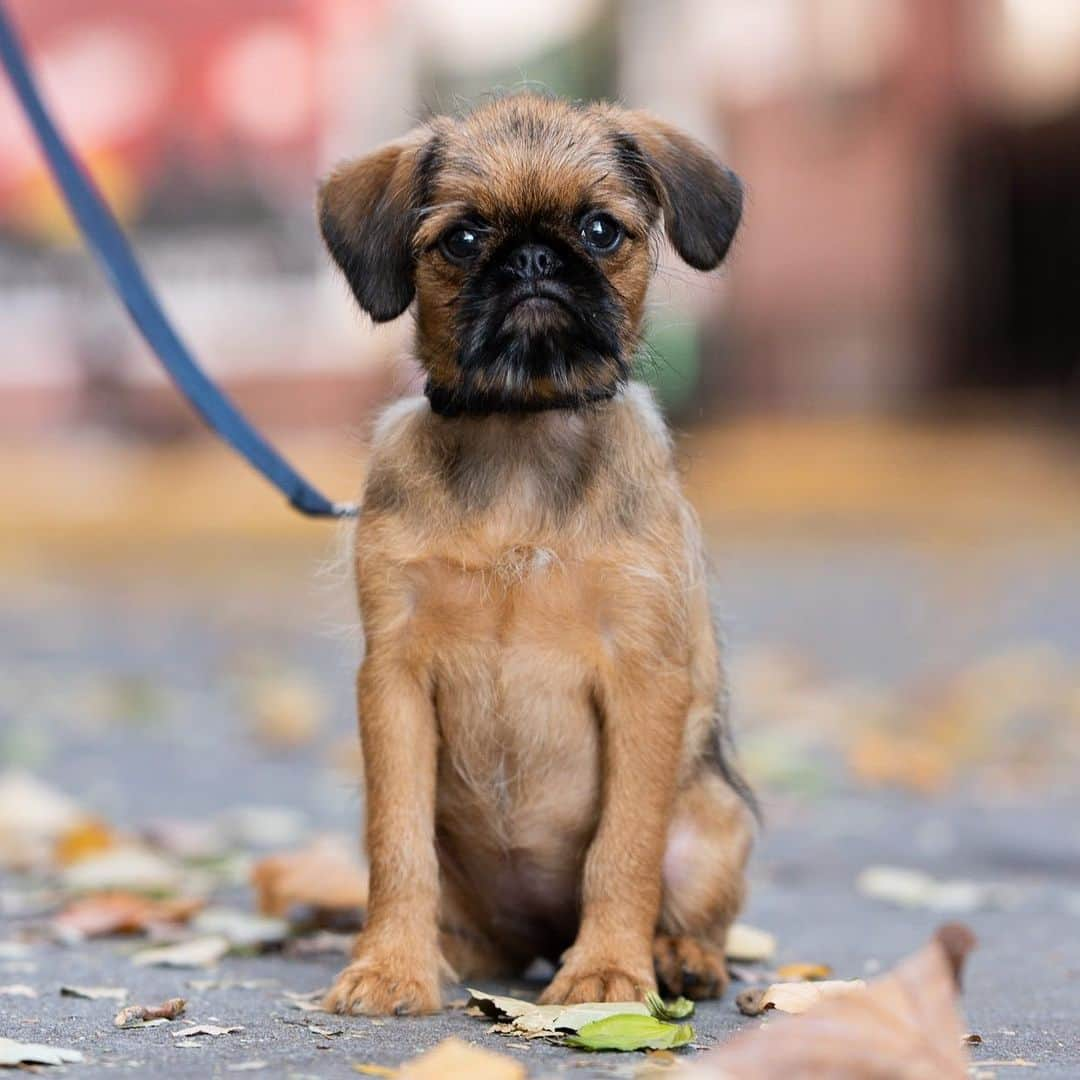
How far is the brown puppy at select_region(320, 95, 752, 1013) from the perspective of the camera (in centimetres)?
349

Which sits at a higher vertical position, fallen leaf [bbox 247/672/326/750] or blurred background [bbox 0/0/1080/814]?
blurred background [bbox 0/0/1080/814]

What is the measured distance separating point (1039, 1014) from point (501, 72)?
12852 mm

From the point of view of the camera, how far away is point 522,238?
3492 millimetres

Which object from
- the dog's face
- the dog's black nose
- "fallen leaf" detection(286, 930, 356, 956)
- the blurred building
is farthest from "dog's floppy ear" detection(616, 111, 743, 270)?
the blurred building

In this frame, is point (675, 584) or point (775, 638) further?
point (775, 638)

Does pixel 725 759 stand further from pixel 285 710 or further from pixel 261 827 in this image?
pixel 285 710

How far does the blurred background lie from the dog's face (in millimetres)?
9435

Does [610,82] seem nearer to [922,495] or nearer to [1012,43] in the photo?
[1012,43]

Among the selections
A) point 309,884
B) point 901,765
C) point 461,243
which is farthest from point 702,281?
point 461,243

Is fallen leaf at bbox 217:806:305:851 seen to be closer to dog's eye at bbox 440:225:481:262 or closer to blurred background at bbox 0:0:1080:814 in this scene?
dog's eye at bbox 440:225:481:262

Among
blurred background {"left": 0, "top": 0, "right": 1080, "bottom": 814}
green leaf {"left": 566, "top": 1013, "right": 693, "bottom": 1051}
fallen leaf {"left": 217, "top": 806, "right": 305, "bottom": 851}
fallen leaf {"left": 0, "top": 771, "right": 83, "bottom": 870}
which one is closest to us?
green leaf {"left": 566, "top": 1013, "right": 693, "bottom": 1051}

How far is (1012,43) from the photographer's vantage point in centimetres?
1491

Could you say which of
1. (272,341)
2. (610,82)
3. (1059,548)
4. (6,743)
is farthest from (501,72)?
(6,743)

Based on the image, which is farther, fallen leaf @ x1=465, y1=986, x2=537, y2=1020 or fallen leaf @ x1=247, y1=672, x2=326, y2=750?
fallen leaf @ x1=247, y1=672, x2=326, y2=750
